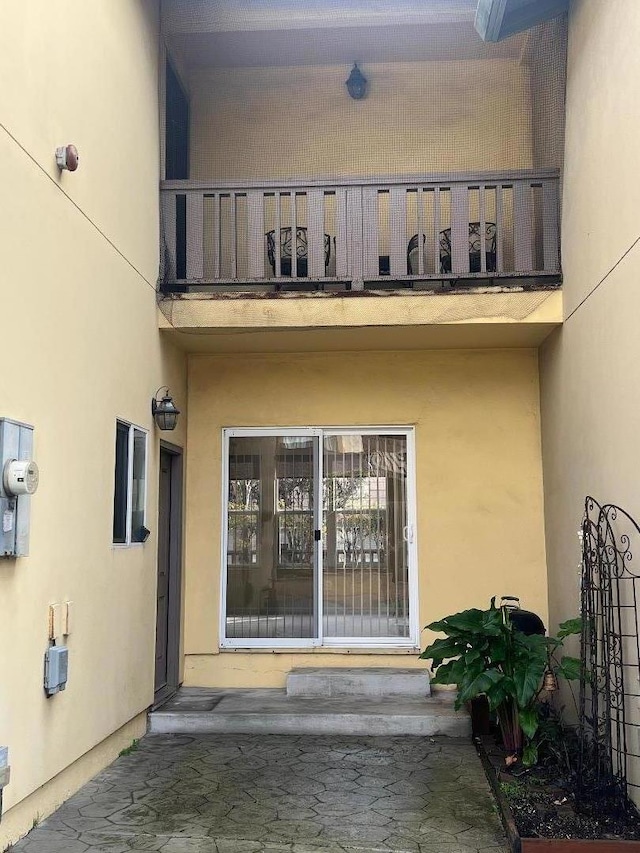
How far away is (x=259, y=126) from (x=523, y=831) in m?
5.90

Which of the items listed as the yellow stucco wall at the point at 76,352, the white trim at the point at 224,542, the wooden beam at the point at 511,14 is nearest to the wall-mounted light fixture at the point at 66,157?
the yellow stucco wall at the point at 76,352

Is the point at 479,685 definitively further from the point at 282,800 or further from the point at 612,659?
the point at 282,800

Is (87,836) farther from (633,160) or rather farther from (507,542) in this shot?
(633,160)

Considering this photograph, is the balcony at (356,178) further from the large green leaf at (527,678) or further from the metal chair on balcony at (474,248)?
the large green leaf at (527,678)

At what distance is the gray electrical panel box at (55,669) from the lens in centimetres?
371

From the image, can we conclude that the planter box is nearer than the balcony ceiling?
Yes

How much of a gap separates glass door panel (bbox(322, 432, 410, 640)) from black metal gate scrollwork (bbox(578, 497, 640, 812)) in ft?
7.50

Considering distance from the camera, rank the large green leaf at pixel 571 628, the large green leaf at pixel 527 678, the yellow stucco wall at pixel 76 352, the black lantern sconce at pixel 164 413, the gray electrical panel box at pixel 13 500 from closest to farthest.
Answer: the gray electrical panel box at pixel 13 500
the yellow stucco wall at pixel 76 352
the large green leaf at pixel 527 678
the large green leaf at pixel 571 628
the black lantern sconce at pixel 164 413

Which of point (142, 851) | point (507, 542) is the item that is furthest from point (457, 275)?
point (142, 851)

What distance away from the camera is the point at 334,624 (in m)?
6.42

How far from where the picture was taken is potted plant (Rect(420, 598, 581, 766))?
432 cm

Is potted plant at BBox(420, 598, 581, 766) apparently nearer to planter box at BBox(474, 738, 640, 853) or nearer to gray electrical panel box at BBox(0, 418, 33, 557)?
planter box at BBox(474, 738, 640, 853)

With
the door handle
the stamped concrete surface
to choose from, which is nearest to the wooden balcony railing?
the door handle

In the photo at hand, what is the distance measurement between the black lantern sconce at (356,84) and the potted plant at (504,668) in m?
4.80
